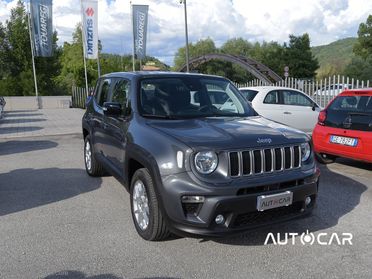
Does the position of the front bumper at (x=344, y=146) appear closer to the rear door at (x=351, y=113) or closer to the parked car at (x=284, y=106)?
the rear door at (x=351, y=113)

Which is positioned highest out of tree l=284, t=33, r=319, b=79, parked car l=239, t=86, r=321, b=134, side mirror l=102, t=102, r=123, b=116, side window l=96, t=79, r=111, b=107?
tree l=284, t=33, r=319, b=79

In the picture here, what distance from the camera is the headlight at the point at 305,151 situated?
13.5ft

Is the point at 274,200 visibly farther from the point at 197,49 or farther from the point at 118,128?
the point at 197,49

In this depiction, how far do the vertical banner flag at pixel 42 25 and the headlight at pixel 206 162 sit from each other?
78.4 ft

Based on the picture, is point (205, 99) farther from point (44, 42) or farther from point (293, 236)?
point (44, 42)

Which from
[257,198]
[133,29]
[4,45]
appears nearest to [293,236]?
[257,198]

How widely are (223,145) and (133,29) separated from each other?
2189 cm

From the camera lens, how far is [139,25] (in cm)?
2419

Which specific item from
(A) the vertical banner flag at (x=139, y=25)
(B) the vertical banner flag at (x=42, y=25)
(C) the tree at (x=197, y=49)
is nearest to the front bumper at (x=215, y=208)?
(A) the vertical banner flag at (x=139, y=25)

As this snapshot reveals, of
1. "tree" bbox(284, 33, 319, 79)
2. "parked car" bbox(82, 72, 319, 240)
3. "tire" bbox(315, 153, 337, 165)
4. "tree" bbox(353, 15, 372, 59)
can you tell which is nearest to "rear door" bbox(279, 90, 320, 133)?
"tire" bbox(315, 153, 337, 165)

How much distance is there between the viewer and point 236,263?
3633 mm

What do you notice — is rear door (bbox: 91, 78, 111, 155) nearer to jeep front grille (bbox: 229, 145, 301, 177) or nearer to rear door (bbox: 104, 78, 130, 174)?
rear door (bbox: 104, 78, 130, 174)

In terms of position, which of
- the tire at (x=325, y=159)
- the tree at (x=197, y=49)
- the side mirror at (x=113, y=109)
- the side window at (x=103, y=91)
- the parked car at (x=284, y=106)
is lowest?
the tire at (x=325, y=159)

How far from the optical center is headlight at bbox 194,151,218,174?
356 centimetres
